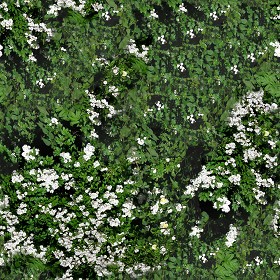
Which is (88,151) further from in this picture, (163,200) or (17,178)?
(163,200)

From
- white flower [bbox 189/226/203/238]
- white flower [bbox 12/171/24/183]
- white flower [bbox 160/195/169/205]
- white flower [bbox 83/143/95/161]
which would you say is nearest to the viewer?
white flower [bbox 12/171/24/183]

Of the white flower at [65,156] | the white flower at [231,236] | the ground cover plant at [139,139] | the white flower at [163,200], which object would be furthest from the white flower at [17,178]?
the white flower at [231,236]

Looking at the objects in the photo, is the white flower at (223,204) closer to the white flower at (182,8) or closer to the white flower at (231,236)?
the white flower at (231,236)

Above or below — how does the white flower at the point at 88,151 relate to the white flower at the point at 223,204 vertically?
above

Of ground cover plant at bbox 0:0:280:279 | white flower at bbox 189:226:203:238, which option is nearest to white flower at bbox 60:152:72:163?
ground cover plant at bbox 0:0:280:279

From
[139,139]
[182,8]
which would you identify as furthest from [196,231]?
[182,8]

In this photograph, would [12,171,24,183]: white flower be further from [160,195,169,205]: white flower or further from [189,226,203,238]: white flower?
[189,226,203,238]: white flower

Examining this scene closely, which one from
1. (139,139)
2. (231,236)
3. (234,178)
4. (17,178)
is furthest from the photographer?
(231,236)

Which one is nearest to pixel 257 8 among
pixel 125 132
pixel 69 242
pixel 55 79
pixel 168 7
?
pixel 168 7

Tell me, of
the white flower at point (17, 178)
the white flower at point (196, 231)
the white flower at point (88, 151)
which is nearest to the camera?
the white flower at point (17, 178)

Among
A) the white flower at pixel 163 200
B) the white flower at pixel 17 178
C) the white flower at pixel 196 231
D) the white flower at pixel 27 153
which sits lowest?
the white flower at pixel 196 231
